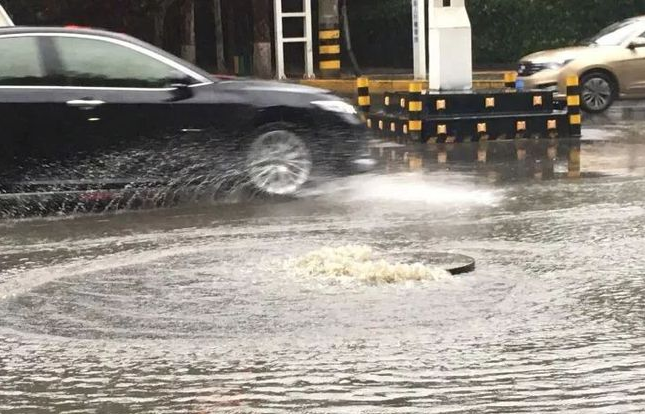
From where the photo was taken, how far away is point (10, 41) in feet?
34.7

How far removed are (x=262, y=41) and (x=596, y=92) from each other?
11224 millimetres

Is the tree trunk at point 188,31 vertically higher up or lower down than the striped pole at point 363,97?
higher up

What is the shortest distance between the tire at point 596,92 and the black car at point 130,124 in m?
10.6

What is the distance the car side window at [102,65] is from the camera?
34.8 ft

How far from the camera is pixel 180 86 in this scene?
1086 cm

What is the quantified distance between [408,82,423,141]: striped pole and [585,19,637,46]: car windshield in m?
6.75

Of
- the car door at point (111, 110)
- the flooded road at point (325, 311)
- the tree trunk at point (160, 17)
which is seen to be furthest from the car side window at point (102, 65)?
the tree trunk at point (160, 17)

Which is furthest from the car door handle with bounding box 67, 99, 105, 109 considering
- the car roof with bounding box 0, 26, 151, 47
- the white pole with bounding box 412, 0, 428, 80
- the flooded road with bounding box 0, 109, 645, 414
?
the white pole with bounding box 412, 0, 428, 80

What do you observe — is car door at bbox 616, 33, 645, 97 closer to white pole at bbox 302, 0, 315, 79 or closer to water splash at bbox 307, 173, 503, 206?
white pole at bbox 302, 0, 315, 79

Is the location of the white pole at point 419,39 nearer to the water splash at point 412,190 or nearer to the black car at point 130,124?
the water splash at point 412,190

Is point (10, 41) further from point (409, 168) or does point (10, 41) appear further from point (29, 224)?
point (409, 168)

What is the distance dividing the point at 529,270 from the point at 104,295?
2614mm

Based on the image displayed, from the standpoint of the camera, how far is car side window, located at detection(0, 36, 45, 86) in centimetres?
1051

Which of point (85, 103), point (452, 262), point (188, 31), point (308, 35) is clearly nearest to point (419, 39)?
point (308, 35)
